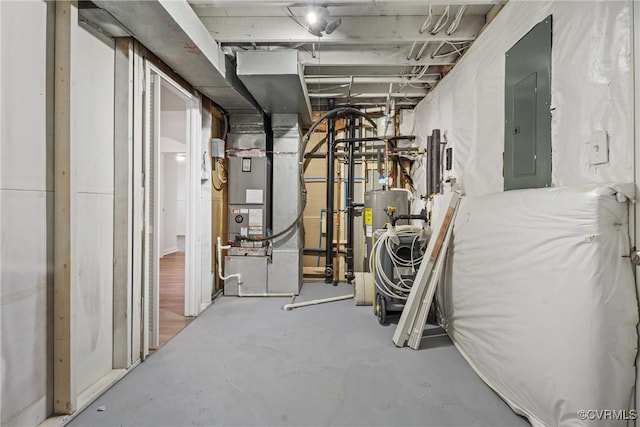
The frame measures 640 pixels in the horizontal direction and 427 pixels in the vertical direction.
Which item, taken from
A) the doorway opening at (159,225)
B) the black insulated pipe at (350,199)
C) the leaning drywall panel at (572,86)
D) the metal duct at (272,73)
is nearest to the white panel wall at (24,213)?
the doorway opening at (159,225)

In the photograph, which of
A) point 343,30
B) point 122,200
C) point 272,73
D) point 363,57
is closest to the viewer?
point 122,200

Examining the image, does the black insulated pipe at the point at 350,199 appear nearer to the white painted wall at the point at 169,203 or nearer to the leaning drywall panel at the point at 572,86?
the leaning drywall panel at the point at 572,86

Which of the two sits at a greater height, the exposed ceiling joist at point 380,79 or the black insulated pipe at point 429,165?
the exposed ceiling joist at point 380,79

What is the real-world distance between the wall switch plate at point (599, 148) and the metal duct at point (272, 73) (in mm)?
2166

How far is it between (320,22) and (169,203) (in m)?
6.12

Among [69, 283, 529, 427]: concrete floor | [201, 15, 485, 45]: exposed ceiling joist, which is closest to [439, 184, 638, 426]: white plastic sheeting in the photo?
[69, 283, 529, 427]: concrete floor

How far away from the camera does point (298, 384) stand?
1.80 metres

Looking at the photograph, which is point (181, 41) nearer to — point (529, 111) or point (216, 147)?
point (216, 147)

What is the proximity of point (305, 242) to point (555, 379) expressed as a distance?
349 cm

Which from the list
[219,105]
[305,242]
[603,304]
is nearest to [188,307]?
[305,242]

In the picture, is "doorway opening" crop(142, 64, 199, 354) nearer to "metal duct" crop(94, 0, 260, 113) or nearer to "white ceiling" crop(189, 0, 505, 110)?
"metal duct" crop(94, 0, 260, 113)

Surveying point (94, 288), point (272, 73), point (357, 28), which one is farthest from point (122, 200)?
point (357, 28)

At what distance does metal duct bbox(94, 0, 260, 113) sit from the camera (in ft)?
5.49

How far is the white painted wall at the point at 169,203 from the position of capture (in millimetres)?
6792
